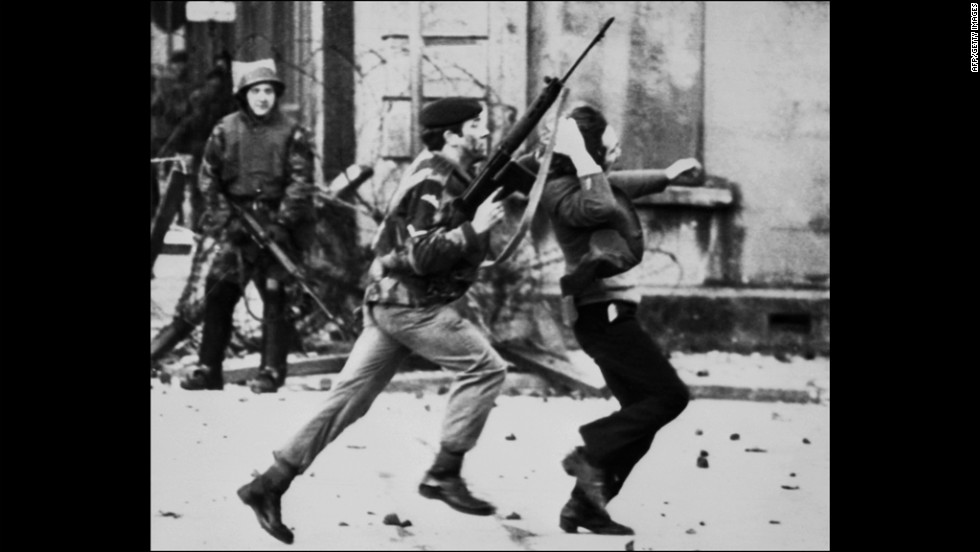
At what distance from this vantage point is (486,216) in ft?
22.3

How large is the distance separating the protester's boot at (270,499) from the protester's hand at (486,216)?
131 cm

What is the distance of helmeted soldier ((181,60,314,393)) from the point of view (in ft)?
25.9

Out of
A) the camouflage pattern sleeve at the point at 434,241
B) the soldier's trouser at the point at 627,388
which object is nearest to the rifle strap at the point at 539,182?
the camouflage pattern sleeve at the point at 434,241

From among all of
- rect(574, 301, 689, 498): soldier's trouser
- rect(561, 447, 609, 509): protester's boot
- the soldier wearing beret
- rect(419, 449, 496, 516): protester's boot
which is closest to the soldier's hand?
the soldier wearing beret

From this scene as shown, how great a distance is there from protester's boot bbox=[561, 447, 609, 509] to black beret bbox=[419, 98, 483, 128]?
1.53 metres

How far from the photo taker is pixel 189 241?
8008 millimetres

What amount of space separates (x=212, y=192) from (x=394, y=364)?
1638 millimetres

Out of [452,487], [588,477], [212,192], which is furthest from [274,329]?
[588,477]

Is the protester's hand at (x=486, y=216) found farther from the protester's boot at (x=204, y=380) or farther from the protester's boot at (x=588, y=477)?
the protester's boot at (x=204, y=380)
